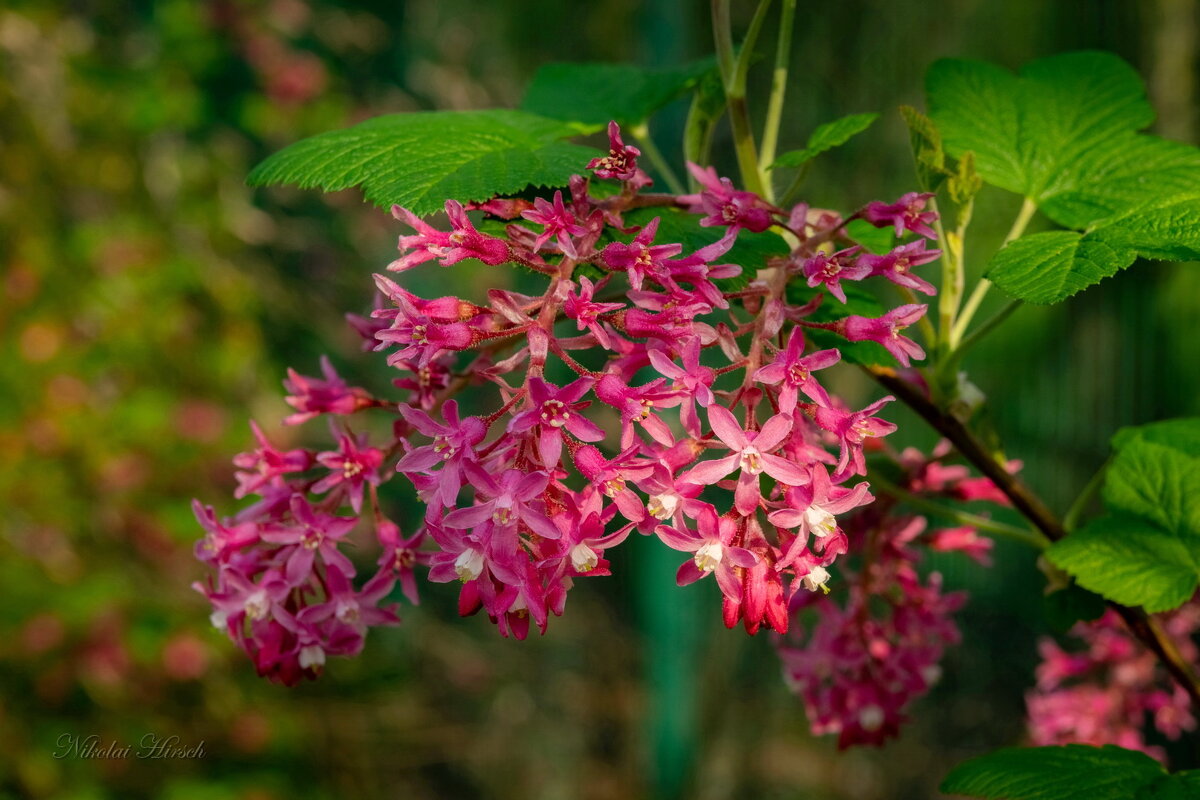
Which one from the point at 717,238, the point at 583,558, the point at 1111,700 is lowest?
the point at 1111,700

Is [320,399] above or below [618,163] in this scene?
below

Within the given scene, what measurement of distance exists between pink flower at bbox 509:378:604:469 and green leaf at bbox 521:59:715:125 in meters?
0.41

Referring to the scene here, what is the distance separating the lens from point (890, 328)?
0.65 meters

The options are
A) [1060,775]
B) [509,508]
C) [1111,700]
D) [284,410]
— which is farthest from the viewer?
[284,410]

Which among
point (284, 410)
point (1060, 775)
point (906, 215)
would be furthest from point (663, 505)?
point (284, 410)

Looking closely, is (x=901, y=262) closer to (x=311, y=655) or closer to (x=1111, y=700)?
(x=311, y=655)

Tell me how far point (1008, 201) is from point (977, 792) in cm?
160

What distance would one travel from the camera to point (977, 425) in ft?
2.60

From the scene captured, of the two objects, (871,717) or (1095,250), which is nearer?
(1095,250)

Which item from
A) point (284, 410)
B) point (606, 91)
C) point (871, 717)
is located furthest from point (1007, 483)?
point (284, 410)

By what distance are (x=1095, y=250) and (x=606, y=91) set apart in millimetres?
522

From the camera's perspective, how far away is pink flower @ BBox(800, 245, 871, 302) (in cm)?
62

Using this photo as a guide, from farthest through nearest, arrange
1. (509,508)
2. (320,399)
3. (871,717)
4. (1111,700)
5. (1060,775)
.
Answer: (1111,700), (871,717), (320,399), (1060,775), (509,508)

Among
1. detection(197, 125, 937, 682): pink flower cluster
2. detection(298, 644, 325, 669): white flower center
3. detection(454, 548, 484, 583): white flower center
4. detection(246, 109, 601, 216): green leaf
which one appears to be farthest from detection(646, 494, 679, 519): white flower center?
detection(298, 644, 325, 669): white flower center
